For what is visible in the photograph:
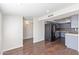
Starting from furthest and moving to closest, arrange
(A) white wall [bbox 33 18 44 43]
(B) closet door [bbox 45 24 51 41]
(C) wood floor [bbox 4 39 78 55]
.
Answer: (B) closet door [bbox 45 24 51 41], (A) white wall [bbox 33 18 44 43], (C) wood floor [bbox 4 39 78 55]

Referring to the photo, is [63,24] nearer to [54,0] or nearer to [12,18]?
[12,18]

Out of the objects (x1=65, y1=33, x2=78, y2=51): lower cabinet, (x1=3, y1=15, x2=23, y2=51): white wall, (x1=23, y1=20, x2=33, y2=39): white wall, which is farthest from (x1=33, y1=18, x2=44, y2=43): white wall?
(x1=65, y1=33, x2=78, y2=51): lower cabinet

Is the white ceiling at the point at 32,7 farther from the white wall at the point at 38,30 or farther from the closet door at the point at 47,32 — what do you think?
the closet door at the point at 47,32

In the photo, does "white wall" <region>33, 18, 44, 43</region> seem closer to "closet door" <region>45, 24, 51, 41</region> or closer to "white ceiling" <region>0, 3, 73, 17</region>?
"closet door" <region>45, 24, 51, 41</region>

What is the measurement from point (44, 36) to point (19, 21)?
278 cm

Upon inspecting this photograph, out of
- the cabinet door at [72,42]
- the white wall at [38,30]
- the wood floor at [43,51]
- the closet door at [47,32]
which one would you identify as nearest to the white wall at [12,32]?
the wood floor at [43,51]

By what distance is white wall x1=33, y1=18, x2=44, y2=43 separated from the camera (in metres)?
6.44

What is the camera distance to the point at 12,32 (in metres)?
4.94

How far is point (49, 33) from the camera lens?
6891 millimetres

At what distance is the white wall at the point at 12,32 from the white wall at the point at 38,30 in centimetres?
137

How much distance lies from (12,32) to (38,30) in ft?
7.32

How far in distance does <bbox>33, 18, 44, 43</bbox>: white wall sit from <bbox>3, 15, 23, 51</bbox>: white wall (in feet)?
4.49

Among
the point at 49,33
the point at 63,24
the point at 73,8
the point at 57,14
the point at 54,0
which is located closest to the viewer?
the point at 54,0
